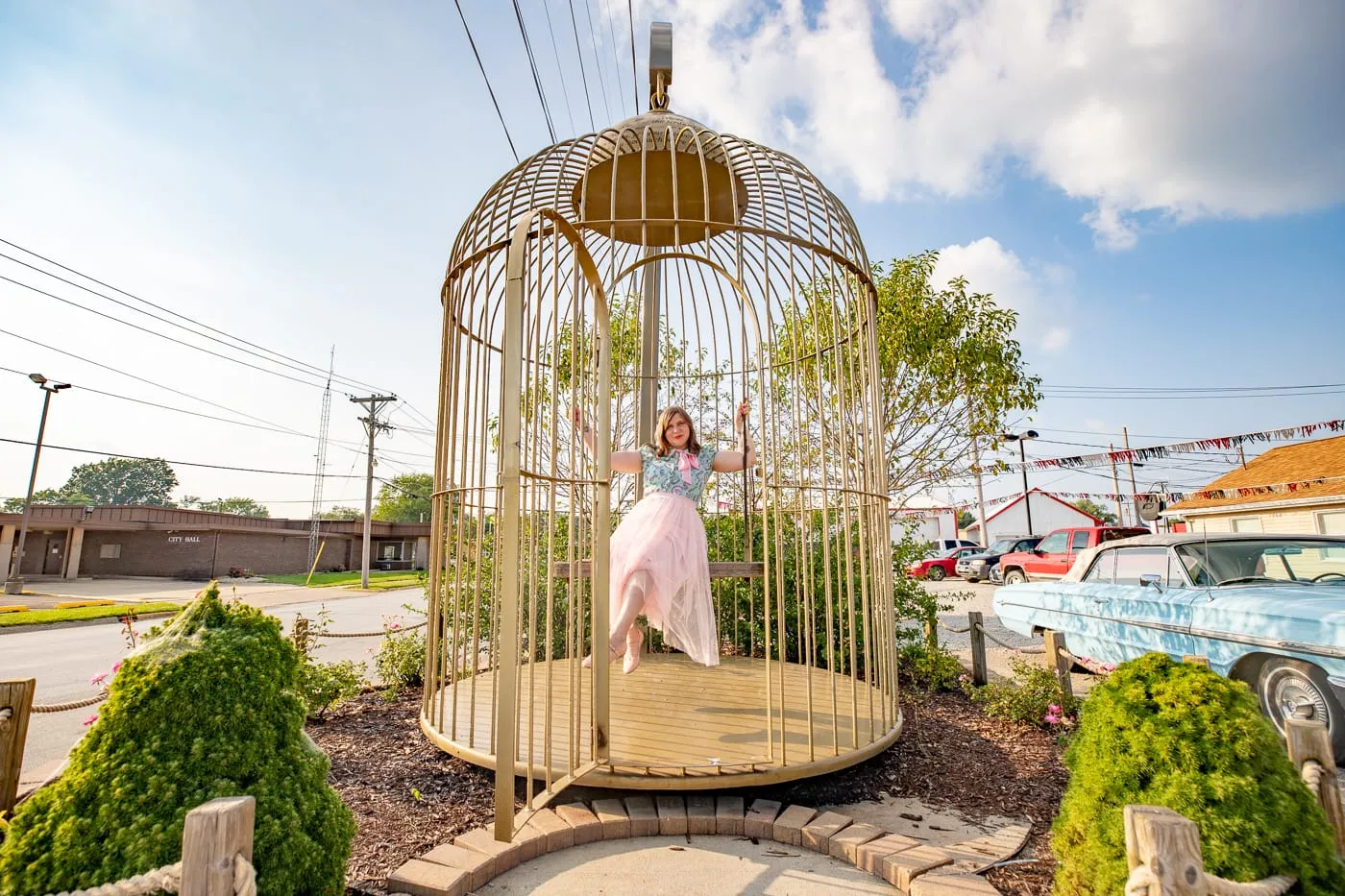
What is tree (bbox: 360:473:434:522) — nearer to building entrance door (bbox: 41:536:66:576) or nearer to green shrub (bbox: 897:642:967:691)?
building entrance door (bbox: 41:536:66:576)

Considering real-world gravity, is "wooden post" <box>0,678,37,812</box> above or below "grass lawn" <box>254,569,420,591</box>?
above

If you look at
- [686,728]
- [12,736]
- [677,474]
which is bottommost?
[686,728]

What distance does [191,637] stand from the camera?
1778 millimetres

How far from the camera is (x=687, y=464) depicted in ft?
12.6

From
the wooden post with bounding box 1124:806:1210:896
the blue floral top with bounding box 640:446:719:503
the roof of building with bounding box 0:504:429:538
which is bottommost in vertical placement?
the wooden post with bounding box 1124:806:1210:896

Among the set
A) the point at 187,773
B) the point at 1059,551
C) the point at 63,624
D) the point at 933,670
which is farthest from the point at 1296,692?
the point at 63,624

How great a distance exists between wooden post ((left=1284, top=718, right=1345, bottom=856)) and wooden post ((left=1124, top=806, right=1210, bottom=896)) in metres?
0.75

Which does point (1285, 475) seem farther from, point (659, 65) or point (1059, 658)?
point (659, 65)

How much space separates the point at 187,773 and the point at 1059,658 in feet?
15.2

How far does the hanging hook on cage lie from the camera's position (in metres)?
4.37

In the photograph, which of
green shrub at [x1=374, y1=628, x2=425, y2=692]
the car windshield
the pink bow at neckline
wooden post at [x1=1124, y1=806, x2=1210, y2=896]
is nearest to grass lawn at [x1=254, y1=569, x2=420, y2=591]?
green shrub at [x1=374, y1=628, x2=425, y2=692]

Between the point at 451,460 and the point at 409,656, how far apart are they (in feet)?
7.36

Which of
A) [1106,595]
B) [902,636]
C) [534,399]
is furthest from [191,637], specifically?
[1106,595]

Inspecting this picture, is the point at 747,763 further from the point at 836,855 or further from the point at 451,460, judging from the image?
the point at 451,460
